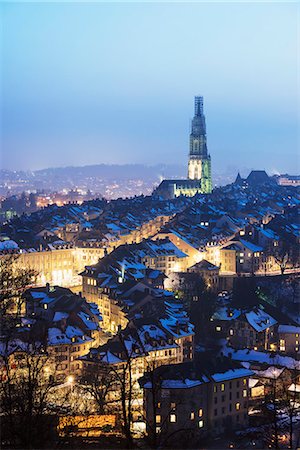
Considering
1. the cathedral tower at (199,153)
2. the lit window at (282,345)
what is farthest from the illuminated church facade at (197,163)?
the lit window at (282,345)

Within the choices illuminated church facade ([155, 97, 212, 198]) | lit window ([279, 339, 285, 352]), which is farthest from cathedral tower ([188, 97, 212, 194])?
lit window ([279, 339, 285, 352])

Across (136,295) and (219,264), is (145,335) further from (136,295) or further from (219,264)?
(219,264)

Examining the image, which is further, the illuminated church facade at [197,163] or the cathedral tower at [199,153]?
the cathedral tower at [199,153]

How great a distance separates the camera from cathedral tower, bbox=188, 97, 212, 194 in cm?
5197

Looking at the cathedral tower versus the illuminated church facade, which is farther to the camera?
the cathedral tower

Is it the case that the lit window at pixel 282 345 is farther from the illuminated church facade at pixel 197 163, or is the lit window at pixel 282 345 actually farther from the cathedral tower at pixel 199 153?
the cathedral tower at pixel 199 153

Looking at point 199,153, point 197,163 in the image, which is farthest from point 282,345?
point 199,153

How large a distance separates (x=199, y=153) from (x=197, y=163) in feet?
3.25

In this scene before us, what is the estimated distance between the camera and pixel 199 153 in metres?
53.2

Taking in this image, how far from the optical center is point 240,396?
12.5 metres

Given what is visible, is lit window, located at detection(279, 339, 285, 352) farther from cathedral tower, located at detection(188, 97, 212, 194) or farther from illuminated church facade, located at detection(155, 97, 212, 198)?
cathedral tower, located at detection(188, 97, 212, 194)

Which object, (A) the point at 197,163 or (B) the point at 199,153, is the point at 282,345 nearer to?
(A) the point at 197,163

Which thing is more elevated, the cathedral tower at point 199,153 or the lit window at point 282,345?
the cathedral tower at point 199,153

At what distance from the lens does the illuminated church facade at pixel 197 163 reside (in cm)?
4872
